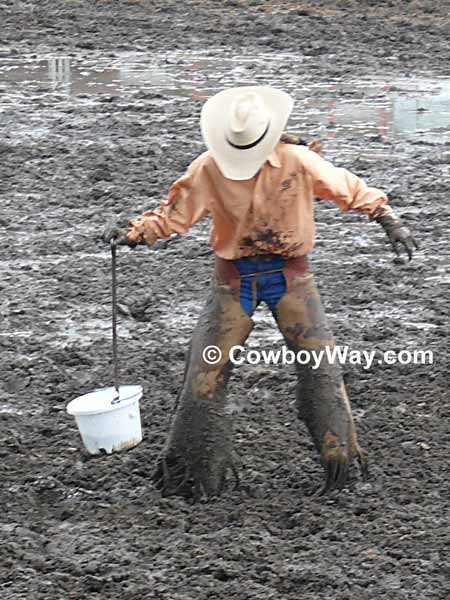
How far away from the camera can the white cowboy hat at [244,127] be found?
5.41 meters

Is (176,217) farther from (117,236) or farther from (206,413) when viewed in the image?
(206,413)

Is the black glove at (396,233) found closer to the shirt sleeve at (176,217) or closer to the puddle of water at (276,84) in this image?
the shirt sleeve at (176,217)

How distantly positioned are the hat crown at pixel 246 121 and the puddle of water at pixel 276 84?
6.96 metres

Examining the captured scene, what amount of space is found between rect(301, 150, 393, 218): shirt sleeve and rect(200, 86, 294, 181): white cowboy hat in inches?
7.3

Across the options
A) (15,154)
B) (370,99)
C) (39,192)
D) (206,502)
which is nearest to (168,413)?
(206,502)

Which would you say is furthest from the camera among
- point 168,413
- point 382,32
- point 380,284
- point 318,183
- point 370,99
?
point 382,32

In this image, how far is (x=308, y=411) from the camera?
5.85m

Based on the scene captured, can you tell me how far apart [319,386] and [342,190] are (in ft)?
2.75

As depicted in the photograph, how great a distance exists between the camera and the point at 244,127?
5410mm

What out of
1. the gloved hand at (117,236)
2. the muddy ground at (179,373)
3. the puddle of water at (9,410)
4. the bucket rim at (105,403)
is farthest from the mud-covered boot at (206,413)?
the puddle of water at (9,410)

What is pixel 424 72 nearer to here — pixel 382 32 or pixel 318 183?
pixel 382 32

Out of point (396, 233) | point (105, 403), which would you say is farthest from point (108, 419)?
point (396, 233)

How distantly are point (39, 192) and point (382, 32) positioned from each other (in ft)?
25.6

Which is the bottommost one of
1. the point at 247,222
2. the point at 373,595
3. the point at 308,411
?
the point at 373,595
